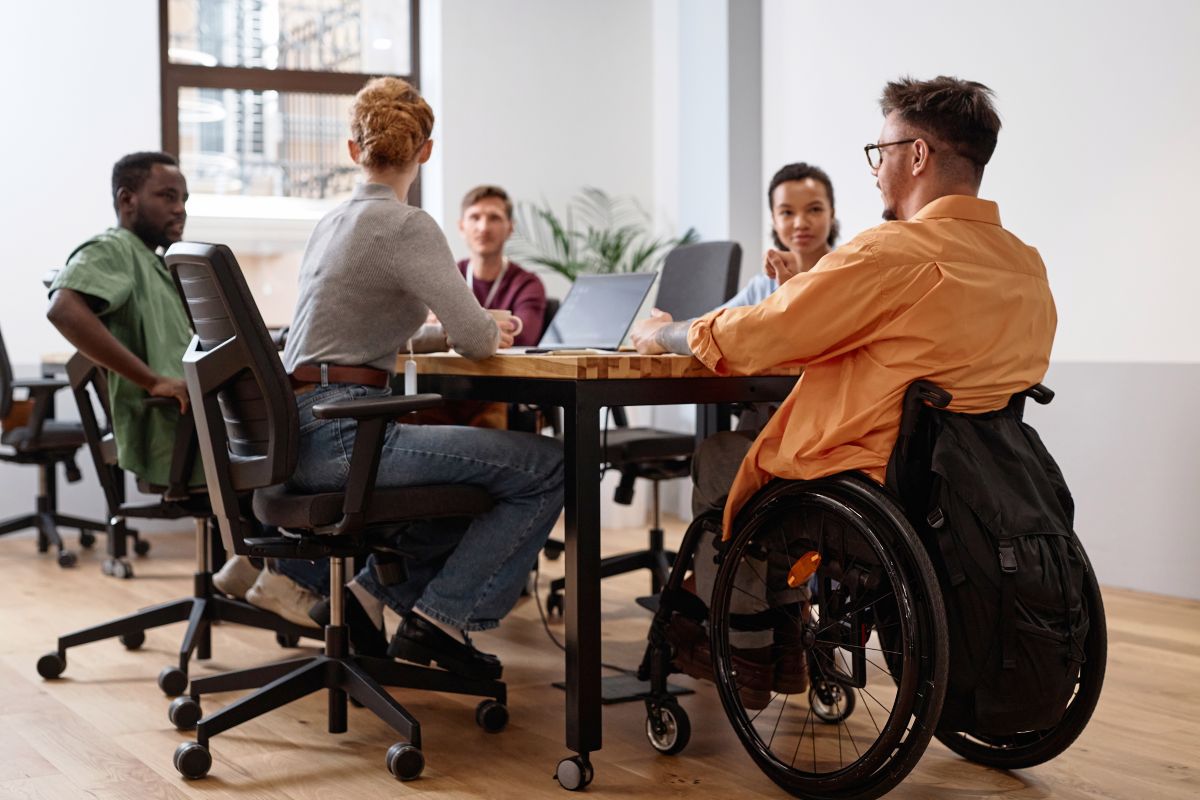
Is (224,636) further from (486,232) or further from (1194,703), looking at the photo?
(1194,703)

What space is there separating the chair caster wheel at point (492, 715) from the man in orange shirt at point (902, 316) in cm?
72

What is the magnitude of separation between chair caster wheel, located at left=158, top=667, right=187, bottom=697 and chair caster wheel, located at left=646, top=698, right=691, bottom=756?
3.63 feet

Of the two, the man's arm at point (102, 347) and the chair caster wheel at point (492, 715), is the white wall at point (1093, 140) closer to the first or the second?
the chair caster wheel at point (492, 715)

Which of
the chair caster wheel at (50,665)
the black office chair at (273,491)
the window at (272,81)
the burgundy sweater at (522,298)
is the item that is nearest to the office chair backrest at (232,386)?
the black office chair at (273,491)

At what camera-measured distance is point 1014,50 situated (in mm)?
4395

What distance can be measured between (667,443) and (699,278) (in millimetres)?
565

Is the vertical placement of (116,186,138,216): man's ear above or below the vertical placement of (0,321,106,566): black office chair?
above

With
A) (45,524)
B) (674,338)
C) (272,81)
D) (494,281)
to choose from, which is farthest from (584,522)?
(272,81)

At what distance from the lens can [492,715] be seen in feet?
8.53

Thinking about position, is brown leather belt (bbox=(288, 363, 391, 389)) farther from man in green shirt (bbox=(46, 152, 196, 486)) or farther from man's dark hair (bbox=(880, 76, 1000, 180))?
man's dark hair (bbox=(880, 76, 1000, 180))

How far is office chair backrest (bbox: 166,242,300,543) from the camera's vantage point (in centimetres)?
225

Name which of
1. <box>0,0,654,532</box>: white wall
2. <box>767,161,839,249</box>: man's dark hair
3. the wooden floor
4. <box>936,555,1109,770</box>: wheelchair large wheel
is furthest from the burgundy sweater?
<box>936,555,1109,770</box>: wheelchair large wheel

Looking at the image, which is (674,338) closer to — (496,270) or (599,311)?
(599,311)

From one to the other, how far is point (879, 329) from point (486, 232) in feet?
8.51
